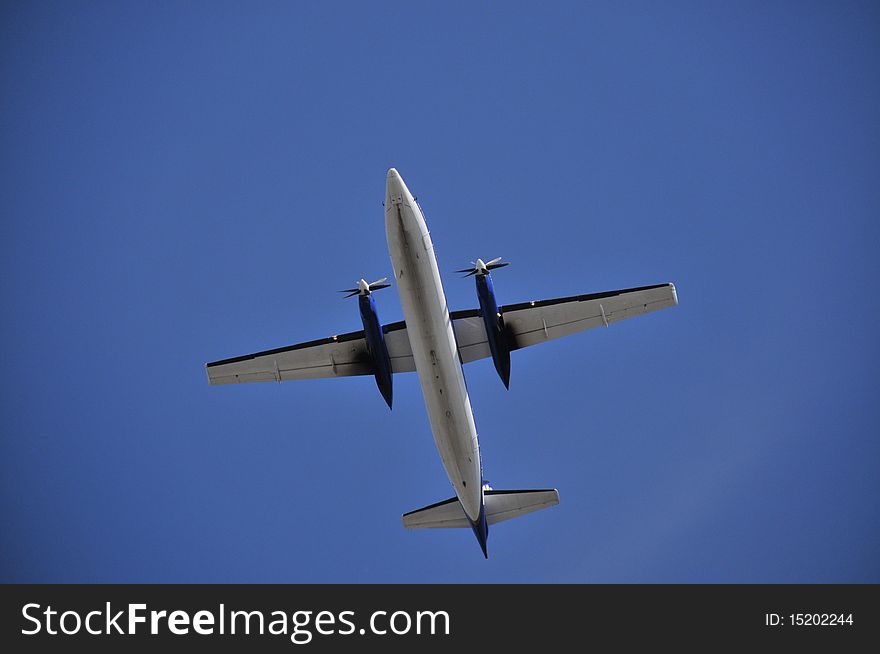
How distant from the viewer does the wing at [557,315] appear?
20.7 metres

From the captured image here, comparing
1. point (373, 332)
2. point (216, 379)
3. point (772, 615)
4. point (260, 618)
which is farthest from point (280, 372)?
point (772, 615)

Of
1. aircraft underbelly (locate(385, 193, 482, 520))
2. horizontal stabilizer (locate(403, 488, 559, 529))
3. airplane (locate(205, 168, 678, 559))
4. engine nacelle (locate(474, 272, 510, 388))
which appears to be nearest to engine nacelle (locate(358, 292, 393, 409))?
airplane (locate(205, 168, 678, 559))

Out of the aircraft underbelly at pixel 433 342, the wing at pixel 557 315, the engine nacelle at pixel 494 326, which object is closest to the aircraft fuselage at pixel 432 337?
the aircraft underbelly at pixel 433 342

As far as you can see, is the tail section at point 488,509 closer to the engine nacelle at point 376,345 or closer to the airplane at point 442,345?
the airplane at point 442,345

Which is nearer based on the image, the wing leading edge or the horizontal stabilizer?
the wing leading edge

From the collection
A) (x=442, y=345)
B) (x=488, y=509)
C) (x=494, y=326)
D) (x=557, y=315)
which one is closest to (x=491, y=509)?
(x=488, y=509)

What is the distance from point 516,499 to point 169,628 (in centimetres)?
1070

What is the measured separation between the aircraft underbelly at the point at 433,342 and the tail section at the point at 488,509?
2250 mm

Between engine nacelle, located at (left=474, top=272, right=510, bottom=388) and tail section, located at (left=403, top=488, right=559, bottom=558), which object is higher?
engine nacelle, located at (left=474, top=272, right=510, bottom=388)

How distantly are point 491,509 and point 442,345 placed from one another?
22.9ft

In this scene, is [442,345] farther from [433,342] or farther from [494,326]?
[494,326]

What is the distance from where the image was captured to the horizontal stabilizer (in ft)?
74.6

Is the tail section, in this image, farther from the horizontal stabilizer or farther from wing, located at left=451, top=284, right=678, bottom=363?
wing, located at left=451, top=284, right=678, bottom=363

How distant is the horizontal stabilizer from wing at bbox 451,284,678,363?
448 centimetres
